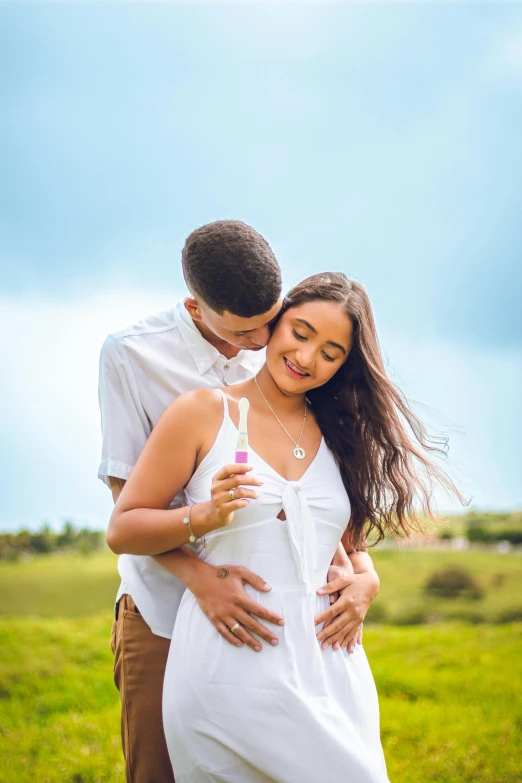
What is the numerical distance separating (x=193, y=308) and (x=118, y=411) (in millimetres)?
442

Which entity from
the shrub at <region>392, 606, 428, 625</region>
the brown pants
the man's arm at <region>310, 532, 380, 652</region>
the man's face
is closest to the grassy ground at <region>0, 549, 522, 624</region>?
the shrub at <region>392, 606, 428, 625</region>

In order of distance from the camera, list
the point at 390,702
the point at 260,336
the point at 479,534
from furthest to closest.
Result: the point at 479,534 < the point at 390,702 < the point at 260,336

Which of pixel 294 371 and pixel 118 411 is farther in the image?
pixel 118 411

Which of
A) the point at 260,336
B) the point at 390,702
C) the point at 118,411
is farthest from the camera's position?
the point at 390,702

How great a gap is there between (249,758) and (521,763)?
10.5ft

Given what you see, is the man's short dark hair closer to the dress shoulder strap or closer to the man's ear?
the man's ear

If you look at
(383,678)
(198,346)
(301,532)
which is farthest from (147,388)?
(383,678)

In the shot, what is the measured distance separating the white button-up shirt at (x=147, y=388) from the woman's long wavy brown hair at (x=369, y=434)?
40cm

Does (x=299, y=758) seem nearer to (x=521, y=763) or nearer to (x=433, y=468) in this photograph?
(x=433, y=468)

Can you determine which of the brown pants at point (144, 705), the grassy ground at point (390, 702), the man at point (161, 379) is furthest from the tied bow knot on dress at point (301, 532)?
the grassy ground at point (390, 702)

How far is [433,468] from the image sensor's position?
3.06m

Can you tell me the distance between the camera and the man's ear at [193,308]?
2.84 meters

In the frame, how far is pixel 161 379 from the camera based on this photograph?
2.90 metres

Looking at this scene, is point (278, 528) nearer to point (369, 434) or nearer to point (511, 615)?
point (369, 434)
